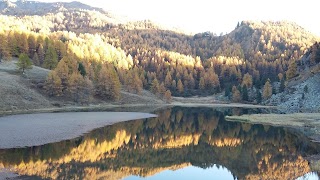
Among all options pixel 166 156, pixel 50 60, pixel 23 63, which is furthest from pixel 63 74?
pixel 166 156

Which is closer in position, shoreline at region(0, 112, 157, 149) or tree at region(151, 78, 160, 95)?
shoreline at region(0, 112, 157, 149)

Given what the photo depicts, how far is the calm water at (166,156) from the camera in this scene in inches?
1273

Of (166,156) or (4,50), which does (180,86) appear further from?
(166,156)

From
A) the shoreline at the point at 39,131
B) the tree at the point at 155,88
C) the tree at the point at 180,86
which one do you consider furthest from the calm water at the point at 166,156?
the tree at the point at 180,86

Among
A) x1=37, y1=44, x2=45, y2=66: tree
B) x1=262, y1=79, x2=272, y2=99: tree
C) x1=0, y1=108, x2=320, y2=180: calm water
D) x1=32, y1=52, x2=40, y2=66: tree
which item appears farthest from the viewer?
x1=262, y1=79, x2=272, y2=99: tree

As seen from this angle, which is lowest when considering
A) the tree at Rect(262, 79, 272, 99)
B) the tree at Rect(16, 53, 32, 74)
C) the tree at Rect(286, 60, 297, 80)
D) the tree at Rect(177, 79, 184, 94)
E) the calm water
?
the tree at Rect(177, 79, 184, 94)

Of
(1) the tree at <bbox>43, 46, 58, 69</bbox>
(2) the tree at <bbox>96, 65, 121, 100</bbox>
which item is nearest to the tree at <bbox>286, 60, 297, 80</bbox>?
(2) the tree at <bbox>96, 65, 121, 100</bbox>

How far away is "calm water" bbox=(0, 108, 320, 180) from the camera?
3234cm

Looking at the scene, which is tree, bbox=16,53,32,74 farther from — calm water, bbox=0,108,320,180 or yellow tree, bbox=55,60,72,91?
calm water, bbox=0,108,320,180

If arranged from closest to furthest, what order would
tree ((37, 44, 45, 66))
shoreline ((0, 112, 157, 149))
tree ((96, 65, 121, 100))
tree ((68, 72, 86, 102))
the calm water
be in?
1. the calm water
2. shoreline ((0, 112, 157, 149))
3. tree ((68, 72, 86, 102))
4. tree ((96, 65, 121, 100))
5. tree ((37, 44, 45, 66))

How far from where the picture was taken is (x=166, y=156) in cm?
4181

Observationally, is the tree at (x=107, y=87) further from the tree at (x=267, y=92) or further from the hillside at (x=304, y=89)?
the tree at (x=267, y=92)

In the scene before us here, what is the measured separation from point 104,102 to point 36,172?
89.0 m

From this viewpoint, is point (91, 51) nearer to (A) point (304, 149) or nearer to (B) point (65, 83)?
(B) point (65, 83)
